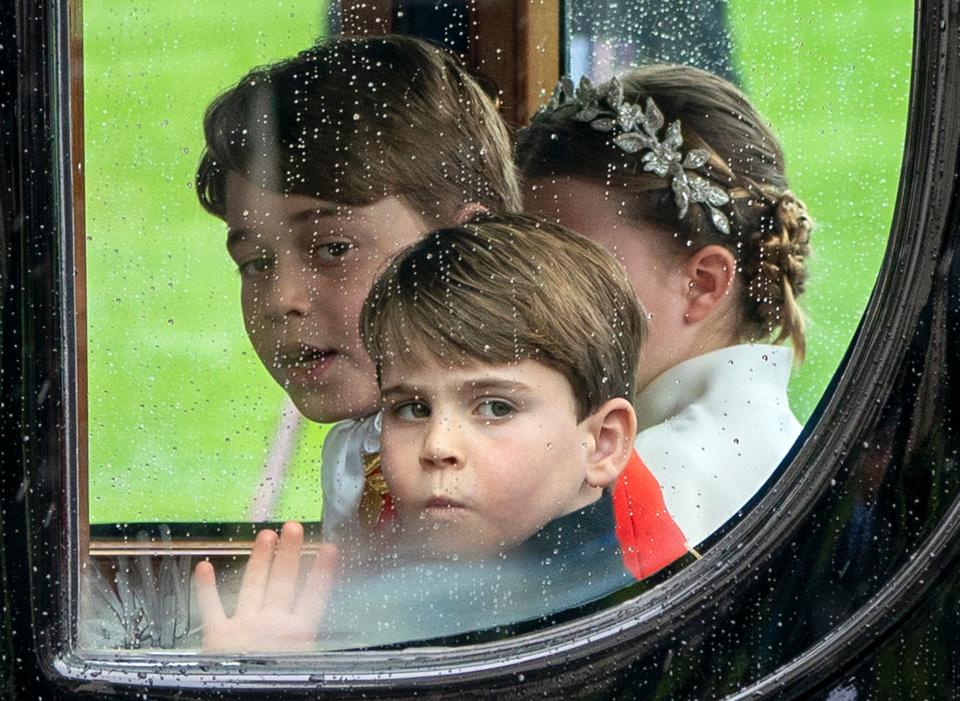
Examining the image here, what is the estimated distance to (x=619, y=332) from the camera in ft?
3.71

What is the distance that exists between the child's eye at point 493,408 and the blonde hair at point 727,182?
19cm

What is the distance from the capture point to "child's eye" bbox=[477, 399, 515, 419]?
1.11m

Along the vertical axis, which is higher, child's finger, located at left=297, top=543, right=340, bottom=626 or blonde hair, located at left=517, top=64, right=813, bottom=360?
blonde hair, located at left=517, top=64, right=813, bottom=360

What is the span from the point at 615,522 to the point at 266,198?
0.40 meters

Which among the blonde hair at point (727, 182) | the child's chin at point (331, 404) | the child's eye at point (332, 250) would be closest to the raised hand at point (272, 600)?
the child's chin at point (331, 404)

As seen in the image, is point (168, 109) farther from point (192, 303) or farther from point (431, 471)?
point (431, 471)

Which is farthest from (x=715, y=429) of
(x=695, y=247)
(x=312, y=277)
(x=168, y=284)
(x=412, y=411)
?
(x=168, y=284)

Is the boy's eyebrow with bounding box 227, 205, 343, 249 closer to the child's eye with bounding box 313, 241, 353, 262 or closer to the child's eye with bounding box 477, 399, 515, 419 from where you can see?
the child's eye with bounding box 313, 241, 353, 262

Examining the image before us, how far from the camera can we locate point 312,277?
1.11 meters

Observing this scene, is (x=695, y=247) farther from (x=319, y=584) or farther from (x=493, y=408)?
(x=319, y=584)

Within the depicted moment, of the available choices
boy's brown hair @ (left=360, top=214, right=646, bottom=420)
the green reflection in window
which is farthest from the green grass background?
boy's brown hair @ (left=360, top=214, right=646, bottom=420)

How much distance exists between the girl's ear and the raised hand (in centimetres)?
38

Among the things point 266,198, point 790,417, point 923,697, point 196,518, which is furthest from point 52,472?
point 923,697

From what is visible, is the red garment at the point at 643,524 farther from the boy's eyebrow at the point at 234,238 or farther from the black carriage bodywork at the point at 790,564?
the boy's eyebrow at the point at 234,238
